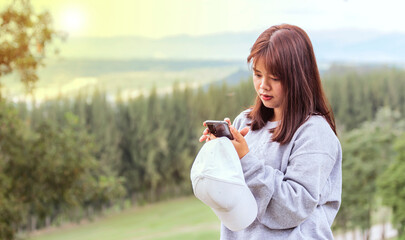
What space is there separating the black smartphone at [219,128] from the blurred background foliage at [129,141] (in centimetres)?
402

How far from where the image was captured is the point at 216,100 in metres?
10.5

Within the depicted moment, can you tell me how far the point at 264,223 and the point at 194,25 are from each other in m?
10.8

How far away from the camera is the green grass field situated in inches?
411

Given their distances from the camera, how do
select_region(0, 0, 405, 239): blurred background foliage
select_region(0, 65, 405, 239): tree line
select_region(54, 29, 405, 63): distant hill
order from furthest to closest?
select_region(54, 29, 405, 63): distant hill
select_region(0, 65, 405, 239): tree line
select_region(0, 0, 405, 239): blurred background foliage

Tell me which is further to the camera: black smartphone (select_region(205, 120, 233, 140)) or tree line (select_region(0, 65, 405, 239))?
tree line (select_region(0, 65, 405, 239))

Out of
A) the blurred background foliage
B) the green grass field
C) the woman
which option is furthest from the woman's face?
the green grass field

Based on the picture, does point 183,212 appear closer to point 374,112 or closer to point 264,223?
point 374,112

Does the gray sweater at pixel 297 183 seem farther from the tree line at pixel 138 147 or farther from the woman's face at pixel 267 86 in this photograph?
the tree line at pixel 138 147

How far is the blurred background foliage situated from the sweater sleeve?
A: 160 inches

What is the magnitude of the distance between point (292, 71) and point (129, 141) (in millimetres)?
11182

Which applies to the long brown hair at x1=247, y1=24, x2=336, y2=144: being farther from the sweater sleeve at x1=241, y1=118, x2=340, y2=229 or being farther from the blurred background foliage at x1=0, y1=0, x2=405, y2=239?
the blurred background foliage at x1=0, y1=0, x2=405, y2=239

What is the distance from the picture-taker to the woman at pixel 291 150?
2.59 ft

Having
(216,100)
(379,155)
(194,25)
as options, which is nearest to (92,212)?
(216,100)

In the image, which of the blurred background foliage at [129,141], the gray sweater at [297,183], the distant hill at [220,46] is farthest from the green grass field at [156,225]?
the gray sweater at [297,183]
